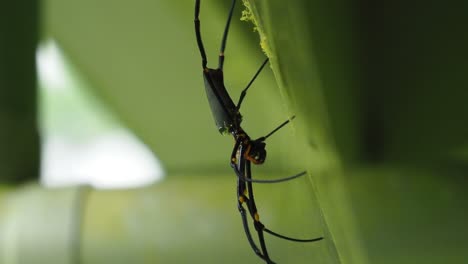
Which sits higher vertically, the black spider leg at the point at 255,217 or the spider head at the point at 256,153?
the spider head at the point at 256,153

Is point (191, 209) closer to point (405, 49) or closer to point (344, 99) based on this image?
point (344, 99)

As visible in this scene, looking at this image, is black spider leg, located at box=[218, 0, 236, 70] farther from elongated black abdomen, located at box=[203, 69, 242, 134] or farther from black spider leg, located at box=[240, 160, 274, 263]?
black spider leg, located at box=[240, 160, 274, 263]

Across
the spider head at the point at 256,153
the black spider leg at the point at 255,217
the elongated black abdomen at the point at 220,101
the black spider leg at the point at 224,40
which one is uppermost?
the black spider leg at the point at 224,40

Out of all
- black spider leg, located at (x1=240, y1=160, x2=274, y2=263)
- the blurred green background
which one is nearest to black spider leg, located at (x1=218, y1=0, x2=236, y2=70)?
the blurred green background

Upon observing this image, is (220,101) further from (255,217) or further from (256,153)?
(255,217)

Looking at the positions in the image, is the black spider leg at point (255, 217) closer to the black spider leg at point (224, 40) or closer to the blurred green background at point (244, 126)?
the blurred green background at point (244, 126)

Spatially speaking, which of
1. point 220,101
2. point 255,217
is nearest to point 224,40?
point 220,101

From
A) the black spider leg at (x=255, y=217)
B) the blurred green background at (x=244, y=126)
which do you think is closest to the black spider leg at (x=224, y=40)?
the blurred green background at (x=244, y=126)

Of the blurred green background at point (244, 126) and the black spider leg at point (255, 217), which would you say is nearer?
the blurred green background at point (244, 126)
